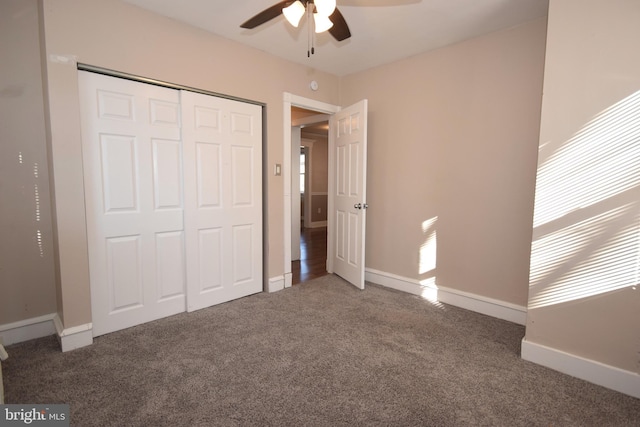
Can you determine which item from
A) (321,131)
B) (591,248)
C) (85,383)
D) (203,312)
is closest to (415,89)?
(591,248)

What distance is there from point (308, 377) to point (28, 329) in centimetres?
216

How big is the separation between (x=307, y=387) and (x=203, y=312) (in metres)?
1.44

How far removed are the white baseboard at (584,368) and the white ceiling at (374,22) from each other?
2444mm

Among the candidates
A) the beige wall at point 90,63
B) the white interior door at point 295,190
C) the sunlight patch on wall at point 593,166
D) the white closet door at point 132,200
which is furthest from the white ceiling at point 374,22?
the white interior door at point 295,190

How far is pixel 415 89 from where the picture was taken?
10.7 feet

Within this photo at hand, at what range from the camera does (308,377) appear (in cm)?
191

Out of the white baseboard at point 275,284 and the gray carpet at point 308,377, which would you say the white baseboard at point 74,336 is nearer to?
the gray carpet at point 308,377

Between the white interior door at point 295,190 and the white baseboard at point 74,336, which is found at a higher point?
the white interior door at point 295,190

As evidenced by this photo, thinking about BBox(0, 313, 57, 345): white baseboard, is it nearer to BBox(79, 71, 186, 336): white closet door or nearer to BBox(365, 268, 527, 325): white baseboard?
BBox(79, 71, 186, 336): white closet door

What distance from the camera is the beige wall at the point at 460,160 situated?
262 cm

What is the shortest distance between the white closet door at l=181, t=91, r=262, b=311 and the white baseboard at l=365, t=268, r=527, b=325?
1.45m

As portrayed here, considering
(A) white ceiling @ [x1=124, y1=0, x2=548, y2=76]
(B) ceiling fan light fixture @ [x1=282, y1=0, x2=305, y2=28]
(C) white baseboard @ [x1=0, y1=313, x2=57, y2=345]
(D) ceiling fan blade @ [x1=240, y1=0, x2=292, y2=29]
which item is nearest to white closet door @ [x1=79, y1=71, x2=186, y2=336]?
(C) white baseboard @ [x1=0, y1=313, x2=57, y2=345]

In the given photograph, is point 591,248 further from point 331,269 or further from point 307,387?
point 331,269

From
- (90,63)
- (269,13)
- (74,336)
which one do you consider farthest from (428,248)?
(90,63)
